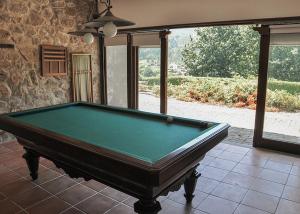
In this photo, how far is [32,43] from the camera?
5000 mm

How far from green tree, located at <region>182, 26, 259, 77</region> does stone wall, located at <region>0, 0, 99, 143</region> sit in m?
4.53

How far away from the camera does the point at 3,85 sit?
462cm

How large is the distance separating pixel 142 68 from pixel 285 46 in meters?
3.11

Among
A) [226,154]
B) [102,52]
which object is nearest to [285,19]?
[226,154]

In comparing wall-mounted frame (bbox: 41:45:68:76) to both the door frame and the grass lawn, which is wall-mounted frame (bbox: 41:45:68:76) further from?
the door frame

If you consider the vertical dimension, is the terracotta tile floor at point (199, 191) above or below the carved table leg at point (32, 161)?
below

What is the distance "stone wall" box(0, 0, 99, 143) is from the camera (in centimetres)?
462

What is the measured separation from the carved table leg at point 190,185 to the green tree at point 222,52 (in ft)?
21.5

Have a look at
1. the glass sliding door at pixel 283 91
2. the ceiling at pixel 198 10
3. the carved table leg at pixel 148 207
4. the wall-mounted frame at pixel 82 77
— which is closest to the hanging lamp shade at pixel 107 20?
the carved table leg at pixel 148 207

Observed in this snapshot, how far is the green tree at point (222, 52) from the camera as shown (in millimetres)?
8430

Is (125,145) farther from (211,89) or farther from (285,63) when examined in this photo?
(211,89)

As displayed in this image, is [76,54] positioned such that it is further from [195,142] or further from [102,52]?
[195,142]

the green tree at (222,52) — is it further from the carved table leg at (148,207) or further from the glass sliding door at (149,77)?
the carved table leg at (148,207)

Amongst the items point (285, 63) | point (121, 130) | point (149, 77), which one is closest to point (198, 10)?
point (285, 63)
